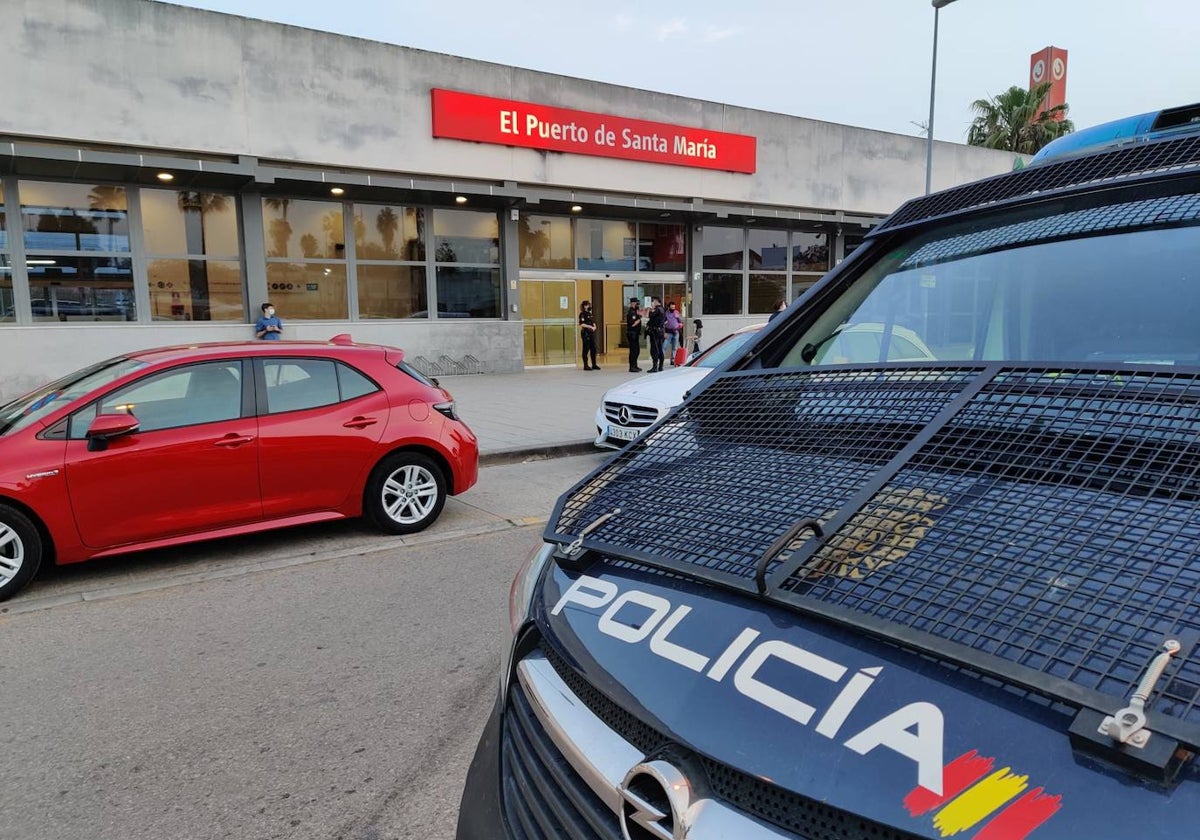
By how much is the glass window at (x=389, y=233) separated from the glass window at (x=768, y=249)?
10.5 metres

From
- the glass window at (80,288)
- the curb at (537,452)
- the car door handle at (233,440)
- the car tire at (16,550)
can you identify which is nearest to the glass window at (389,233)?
the glass window at (80,288)

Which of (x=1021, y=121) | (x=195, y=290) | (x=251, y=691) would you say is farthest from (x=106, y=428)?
(x=1021, y=121)

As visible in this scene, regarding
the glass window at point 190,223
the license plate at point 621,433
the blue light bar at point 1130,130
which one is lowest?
the license plate at point 621,433

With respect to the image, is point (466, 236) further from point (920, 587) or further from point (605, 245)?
point (920, 587)

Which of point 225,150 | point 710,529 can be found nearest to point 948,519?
point 710,529

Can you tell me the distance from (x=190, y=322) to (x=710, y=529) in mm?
16253

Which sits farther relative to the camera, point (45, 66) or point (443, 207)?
point (443, 207)

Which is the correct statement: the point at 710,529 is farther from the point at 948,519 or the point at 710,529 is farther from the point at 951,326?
the point at 951,326

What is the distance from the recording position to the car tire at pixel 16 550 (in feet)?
15.9

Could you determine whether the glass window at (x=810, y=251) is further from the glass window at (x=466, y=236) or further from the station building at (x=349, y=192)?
the glass window at (x=466, y=236)

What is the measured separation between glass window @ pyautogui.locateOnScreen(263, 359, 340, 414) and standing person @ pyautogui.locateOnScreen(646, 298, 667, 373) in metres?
13.8

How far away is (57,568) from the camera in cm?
554

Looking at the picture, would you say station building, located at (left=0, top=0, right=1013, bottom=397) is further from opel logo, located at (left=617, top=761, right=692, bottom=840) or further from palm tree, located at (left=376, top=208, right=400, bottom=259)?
opel logo, located at (left=617, top=761, right=692, bottom=840)

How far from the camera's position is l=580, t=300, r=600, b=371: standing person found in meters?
19.6
